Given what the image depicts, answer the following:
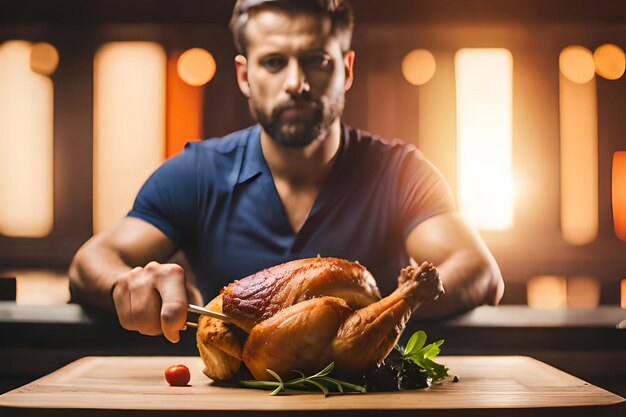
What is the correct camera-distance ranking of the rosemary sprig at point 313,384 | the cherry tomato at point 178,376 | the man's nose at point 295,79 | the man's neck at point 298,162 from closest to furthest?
the rosemary sprig at point 313,384 → the cherry tomato at point 178,376 → the man's nose at point 295,79 → the man's neck at point 298,162

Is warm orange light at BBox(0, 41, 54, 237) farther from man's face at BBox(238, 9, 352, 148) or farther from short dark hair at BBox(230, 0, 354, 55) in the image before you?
man's face at BBox(238, 9, 352, 148)

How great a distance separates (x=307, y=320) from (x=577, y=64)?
9.10 feet

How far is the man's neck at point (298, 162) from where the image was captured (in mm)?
2805

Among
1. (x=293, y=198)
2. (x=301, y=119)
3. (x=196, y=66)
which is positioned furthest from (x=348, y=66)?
(x=196, y=66)

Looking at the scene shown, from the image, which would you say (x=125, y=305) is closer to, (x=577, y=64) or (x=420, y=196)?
(x=420, y=196)

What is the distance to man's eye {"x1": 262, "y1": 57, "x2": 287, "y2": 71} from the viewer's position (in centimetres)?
271

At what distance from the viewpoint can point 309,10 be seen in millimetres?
2783

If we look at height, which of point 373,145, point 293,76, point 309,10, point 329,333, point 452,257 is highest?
point 309,10

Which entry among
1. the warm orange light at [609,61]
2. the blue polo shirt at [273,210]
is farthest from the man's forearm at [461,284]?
the warm orange light at [609,61]

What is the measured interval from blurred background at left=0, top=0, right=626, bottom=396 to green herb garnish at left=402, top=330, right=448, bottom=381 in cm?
168

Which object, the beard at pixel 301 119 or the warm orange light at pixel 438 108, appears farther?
the warm orange light at pixel 438 108

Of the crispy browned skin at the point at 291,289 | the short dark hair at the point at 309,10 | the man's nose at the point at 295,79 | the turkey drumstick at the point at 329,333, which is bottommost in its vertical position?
the turkey drumstick at the point at 329,333

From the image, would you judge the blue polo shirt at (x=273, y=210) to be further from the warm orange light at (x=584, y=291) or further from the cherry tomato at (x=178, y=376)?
the warm orange light at (x=584, y=291)

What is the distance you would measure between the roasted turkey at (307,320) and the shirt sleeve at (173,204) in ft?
3.16
